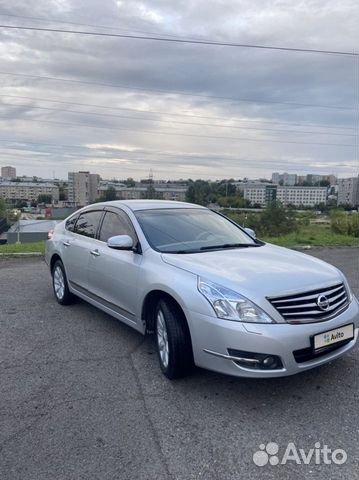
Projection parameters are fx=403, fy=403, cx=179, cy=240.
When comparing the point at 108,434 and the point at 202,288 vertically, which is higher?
the point at 202,288

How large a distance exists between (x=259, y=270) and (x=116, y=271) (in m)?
1.60

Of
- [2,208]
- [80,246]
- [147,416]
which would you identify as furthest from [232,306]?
[2,208]

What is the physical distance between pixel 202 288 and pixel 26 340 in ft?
7.94

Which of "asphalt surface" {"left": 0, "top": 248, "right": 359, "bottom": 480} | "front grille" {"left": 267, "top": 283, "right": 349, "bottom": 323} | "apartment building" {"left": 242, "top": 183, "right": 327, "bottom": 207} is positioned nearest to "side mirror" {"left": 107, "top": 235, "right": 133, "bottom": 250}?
"asphalt surface" {"left": 0, "top": 248, "right": 359, "bottom": 480}

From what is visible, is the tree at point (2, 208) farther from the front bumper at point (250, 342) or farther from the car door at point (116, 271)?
the front bumper at point (250, 342)

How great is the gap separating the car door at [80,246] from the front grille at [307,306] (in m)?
2.62

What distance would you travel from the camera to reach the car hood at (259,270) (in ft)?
10.2

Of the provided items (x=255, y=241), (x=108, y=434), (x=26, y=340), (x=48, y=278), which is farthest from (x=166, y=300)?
(x=48, y=278)

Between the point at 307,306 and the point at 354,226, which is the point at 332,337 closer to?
the point at 307,306

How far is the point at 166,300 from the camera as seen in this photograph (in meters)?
3.54

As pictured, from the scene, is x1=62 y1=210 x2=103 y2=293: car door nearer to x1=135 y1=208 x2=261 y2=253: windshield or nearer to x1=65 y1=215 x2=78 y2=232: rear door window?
x1=65 y1=215 x2=78 y2=232: rear door window

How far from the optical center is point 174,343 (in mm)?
3279

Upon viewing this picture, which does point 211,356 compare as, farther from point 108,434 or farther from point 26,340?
point 26,340

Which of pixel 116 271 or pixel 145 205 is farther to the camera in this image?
pixel 145 205
